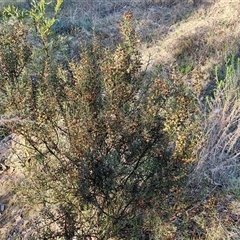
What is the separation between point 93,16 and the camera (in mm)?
7941

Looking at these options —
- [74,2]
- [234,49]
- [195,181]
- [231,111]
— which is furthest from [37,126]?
[74,2]

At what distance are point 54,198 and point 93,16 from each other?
20.0ft

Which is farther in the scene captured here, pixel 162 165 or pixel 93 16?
pixel 93 16

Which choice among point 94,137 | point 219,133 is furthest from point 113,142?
point 219,133

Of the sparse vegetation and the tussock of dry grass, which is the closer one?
the sparse vegetation

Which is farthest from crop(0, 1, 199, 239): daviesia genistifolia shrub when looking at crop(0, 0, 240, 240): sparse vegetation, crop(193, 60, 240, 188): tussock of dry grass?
crop(193, 60, 240, 188): tussock of dry grass

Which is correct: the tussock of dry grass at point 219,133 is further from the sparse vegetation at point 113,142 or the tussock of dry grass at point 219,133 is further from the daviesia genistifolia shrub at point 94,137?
the daviesia genistifolia shrub at point 94,137

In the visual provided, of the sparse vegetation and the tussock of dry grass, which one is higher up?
the sparse vegetation

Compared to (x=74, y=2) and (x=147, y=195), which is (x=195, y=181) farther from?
(x=74, y=2)

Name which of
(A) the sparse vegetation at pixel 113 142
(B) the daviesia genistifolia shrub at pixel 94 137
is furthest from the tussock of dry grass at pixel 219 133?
(B) the daviesia genistifolia shrub at pixel 94 137

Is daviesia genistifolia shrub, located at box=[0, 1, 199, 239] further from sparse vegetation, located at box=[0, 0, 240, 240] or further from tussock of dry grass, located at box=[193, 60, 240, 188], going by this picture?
tussock of dry grass, located at box=[193, 60, 240, 188]

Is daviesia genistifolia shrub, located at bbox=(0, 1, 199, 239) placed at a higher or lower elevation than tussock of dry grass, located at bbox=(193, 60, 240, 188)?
higher

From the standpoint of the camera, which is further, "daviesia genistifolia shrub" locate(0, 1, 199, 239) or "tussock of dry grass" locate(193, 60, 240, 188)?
"tussock of dry grass" locate(193, 60, 240, 188)

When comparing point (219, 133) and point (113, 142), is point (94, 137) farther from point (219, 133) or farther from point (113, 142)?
point (219, 133)
